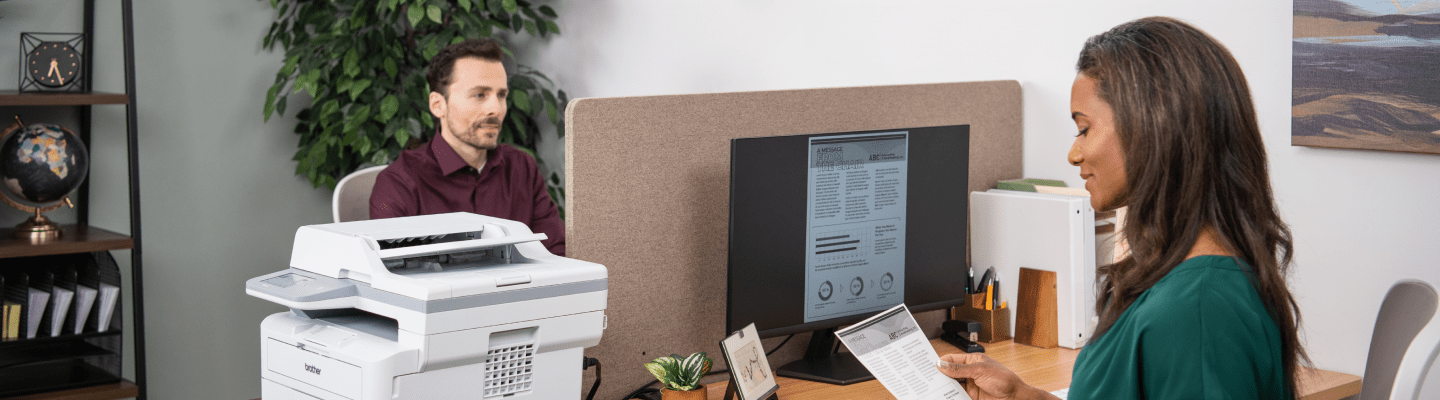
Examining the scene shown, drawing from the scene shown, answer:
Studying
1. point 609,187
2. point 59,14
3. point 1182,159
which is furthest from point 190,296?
point 1182,159

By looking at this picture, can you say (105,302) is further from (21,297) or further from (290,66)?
(290,66)

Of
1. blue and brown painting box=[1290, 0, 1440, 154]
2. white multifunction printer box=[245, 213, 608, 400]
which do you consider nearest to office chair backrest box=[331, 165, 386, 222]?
white multifunction printer box=[245, 213, 608, 400]

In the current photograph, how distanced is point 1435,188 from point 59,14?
2.99 m

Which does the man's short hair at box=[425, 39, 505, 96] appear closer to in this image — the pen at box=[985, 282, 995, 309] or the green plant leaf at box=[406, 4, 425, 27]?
the green plant leaf at box=[406, 4, 425, 27]

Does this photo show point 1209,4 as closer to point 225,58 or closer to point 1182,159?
point 1182,159

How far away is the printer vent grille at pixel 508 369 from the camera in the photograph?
129 cm

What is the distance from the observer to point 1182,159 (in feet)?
2.77

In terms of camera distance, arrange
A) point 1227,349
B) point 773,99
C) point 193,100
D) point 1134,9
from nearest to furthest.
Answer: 1. point 1227,349
2. point 773,99
3. point 1134,9
4. point 193,100

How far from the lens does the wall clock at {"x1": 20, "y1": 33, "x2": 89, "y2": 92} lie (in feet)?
7.84

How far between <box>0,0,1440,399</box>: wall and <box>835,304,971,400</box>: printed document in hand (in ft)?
2.26

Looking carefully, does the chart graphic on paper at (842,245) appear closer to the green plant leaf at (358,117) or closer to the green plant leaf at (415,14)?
the green plant leaf at (415,14)

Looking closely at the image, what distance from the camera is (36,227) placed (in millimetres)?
2375

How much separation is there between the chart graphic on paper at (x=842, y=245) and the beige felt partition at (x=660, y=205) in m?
0.16

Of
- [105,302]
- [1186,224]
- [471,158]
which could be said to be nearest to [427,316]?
[1186,224]
